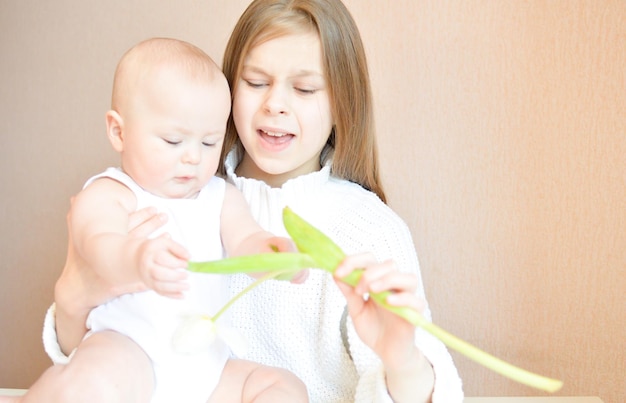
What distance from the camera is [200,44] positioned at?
79.0 inches

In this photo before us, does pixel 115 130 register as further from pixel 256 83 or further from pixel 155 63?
pixel 256 83

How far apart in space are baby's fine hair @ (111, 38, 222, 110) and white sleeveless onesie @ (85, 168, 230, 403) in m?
0.15

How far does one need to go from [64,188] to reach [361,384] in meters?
1.13

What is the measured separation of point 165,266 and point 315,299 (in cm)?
60

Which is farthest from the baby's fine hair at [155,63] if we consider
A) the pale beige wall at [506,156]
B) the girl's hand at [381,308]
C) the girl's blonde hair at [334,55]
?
the pale beige wall at [506,156]

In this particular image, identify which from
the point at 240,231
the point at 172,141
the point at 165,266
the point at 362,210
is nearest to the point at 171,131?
the point at 172,141

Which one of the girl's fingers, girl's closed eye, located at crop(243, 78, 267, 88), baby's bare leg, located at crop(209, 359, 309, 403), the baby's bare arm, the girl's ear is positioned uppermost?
girl's closed eye, located at crop(243, 78, 267, 88)

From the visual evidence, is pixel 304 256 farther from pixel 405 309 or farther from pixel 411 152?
pixel 411 152

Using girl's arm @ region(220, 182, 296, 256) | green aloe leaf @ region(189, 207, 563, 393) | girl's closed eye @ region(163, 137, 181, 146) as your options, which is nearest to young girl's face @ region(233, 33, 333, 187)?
girl's arm @ region(220, 182, 296, 256)

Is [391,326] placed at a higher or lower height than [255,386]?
higher

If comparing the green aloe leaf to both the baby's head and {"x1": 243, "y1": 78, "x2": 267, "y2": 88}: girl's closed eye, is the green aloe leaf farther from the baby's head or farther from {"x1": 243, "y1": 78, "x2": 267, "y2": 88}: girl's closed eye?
{"x1": 243, "y1": 78, "x2": 267, "y2": 88}: girl's closed eye

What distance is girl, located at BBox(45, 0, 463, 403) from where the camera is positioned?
1.48 metres

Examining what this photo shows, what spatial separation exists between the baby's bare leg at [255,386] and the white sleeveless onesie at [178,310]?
0.02m

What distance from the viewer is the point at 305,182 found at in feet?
5.18
